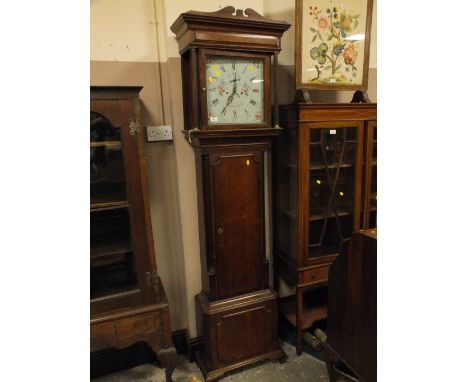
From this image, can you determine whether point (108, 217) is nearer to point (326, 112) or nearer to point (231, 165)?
point (231, 165)

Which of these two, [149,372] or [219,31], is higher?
[219,31]

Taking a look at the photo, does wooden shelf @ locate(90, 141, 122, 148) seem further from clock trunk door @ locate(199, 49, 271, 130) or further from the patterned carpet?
the patterned carpet

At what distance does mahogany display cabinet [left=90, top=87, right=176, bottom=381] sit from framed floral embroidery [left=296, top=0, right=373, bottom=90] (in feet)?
3.31

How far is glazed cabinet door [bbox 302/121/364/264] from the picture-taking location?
2.01 metres

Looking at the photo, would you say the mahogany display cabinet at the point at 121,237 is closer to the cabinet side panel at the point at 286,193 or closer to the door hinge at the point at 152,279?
the door hinge at the point at 152,279

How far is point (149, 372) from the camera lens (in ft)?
6.64

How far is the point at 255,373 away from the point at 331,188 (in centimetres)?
119

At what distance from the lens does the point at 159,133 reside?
1887 mm

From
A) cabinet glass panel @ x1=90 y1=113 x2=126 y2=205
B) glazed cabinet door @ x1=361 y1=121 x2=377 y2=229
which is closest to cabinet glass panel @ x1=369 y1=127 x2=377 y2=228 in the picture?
glazed cabinet door @ x1=361 y1=121 x2=377 y2=229

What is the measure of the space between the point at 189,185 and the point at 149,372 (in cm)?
113

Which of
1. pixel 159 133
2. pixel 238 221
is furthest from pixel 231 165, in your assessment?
pixel 159 133

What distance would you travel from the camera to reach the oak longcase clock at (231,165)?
5.36 feet
